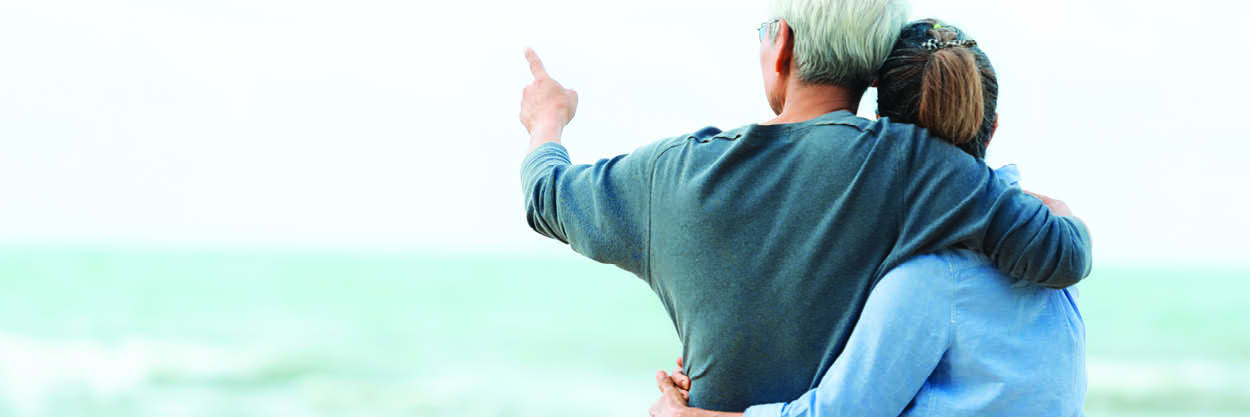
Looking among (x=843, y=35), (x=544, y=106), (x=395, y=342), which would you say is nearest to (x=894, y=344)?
(x=843, y=35)

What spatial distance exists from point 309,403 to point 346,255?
52.1 feet

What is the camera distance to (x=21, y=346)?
12.9 m

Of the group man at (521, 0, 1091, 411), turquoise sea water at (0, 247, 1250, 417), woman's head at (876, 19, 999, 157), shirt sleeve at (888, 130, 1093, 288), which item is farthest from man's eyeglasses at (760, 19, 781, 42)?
turquoise sea water at (0, 247, 1250, 417)

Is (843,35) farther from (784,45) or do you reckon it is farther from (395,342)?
(395,342)

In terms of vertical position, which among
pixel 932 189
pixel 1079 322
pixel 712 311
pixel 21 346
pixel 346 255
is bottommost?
pixel 346 255

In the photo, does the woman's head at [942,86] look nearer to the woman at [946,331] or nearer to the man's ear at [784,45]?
the woman at [946,331]

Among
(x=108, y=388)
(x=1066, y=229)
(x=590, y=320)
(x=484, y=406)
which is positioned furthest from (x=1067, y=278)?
(x=590, y=320)

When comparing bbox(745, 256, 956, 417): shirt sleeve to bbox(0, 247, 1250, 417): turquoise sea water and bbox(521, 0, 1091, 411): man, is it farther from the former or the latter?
bbox(0, 247, 1250, 417): turquoise sea water

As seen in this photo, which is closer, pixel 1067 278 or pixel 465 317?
pixel 1067 278

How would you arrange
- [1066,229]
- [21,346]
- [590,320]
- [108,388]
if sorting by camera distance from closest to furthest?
[1066,229] → [108,388] → [21,346] → [590,320]

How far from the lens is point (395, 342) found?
43.4 feet

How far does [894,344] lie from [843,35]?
0.47 m

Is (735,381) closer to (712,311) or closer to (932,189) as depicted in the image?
(712,311)

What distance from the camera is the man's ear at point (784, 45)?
1.65 m
